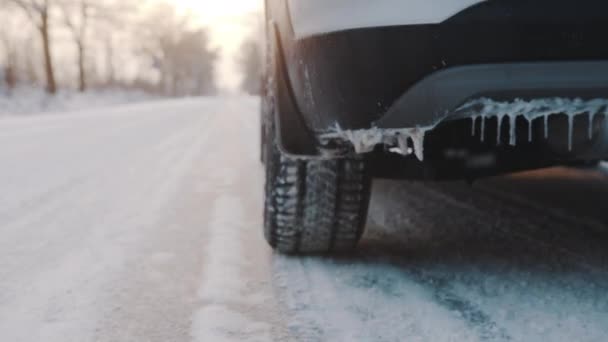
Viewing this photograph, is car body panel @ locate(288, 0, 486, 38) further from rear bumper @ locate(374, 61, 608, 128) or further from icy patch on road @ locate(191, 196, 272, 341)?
icy patch on road @ locate(191, 196, 272, 341)

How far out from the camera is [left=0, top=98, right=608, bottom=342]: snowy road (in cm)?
137

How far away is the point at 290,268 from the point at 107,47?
3909 centimetres

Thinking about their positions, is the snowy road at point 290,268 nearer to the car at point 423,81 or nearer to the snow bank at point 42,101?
the car at point 423,81

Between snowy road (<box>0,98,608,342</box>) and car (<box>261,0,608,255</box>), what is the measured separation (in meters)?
0.33

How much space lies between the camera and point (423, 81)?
1.23 meters

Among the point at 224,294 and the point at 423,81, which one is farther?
the point at 224,294

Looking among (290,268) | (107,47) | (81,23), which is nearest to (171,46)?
(107,47)

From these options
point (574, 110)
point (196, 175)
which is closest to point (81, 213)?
point (196, 175)

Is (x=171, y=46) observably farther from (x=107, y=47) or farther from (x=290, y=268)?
(x=290, y=268)

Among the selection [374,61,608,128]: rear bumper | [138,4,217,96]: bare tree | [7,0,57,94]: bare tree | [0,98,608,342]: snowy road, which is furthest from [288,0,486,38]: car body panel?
[138,4,217,96]: bare tree

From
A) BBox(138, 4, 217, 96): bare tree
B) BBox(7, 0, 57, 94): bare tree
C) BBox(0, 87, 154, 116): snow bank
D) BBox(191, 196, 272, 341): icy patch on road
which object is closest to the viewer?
BBox(191, 196, 272, 341): icy patch on road

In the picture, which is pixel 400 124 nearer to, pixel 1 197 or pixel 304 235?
pixel 304 235

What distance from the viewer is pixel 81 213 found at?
2529 mm

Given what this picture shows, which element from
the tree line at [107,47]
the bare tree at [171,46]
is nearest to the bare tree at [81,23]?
the tree line at [107,47]
